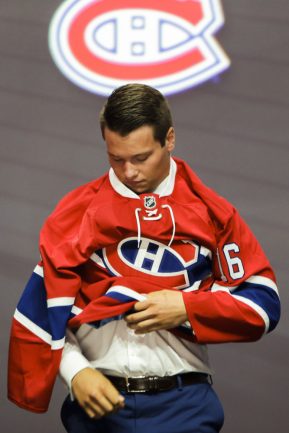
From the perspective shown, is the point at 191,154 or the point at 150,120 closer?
the point at 150,120

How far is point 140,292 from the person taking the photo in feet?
5.24

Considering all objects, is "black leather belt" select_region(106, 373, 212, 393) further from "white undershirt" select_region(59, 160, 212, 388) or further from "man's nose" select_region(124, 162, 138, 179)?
"man's nose" select_region(124, 162, 138, 179)

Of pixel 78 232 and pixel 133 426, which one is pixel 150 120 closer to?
pixel 78 232

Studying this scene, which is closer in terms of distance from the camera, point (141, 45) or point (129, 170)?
point (129, 170)

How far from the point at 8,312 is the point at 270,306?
0.83m

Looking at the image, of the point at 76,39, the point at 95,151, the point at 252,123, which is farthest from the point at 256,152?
the point at 76,39

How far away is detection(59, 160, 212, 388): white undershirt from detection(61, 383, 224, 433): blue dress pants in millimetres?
39

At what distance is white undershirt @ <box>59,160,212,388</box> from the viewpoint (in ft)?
5.21

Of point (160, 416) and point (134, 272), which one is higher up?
point (134, 272)

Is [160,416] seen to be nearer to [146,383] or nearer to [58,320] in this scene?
[146,383]

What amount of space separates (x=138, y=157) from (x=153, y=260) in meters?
0.17

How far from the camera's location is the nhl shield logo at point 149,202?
1621 mm

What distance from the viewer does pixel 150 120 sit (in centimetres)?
159

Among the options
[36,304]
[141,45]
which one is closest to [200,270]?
[36,304]
